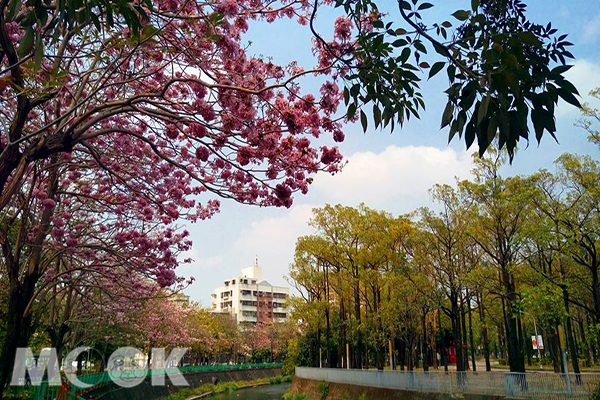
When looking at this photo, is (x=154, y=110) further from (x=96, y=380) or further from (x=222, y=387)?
(x=222, y=387)

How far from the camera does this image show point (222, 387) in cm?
4675

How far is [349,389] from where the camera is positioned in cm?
Answer: 2475

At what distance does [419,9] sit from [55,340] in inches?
755

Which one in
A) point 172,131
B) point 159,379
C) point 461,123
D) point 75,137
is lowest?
point 159,379

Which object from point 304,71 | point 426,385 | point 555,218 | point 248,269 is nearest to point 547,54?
point 304,71

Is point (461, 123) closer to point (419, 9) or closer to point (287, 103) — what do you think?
point (419, 9)

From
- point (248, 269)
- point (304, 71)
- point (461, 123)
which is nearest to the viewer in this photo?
point (461, 123)

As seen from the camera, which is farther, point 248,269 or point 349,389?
point 248,269

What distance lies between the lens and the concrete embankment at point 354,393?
18036mm

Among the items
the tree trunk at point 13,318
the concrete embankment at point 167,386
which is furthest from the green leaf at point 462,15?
the concrete embankment at point 167,386

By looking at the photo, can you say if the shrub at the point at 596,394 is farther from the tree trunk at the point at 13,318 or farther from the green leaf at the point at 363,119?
the tree trunk at the point at 13,318

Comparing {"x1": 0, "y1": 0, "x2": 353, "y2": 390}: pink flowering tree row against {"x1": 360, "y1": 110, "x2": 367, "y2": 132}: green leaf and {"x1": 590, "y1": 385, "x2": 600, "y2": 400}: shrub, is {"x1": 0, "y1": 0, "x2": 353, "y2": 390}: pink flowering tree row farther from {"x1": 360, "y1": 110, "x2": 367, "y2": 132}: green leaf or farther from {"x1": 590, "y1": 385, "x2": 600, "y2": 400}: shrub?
{"x1": 590, "y1": 385, "x2": 600, "y2": 400}: shrub

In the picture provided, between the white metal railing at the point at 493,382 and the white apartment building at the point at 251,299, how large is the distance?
6723 cm

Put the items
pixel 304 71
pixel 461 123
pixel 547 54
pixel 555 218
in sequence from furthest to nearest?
pixel 555 218, pixel 304 71, pixel 547 54, pixel 461 123
